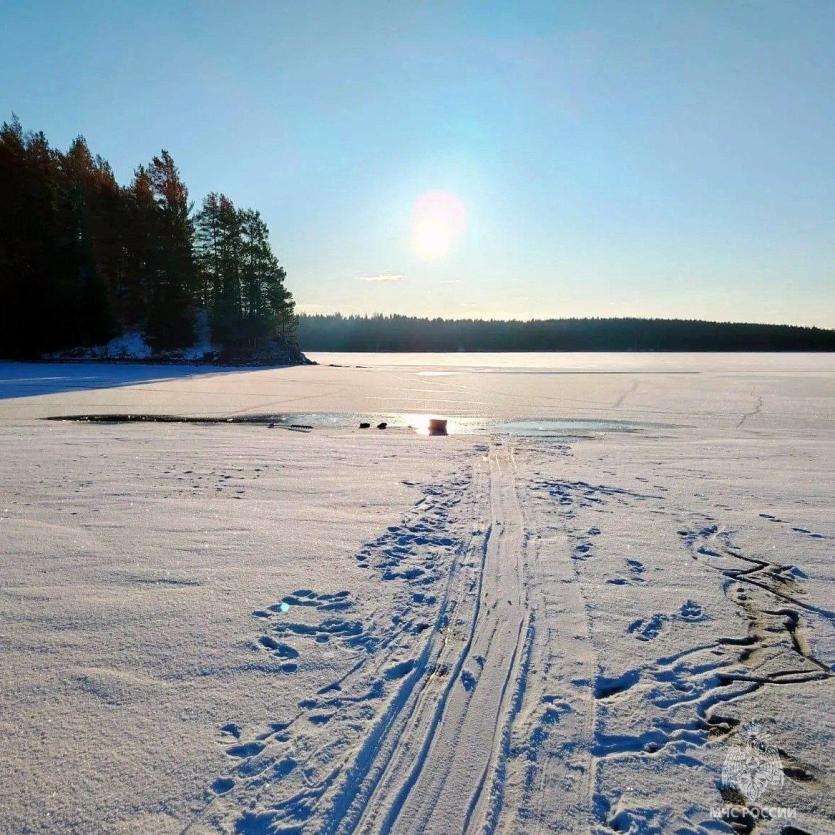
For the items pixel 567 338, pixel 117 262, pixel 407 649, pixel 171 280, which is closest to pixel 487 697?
pixel 407 649

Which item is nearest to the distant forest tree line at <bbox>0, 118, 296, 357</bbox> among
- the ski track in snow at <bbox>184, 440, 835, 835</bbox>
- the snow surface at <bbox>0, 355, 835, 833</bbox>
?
the snow surface at <bbox>0, 355, 835, 833</bbox>

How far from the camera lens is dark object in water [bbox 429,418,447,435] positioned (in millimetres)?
11599

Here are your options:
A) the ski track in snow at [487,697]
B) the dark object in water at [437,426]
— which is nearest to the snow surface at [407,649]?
the ski track in snow at [487,697]

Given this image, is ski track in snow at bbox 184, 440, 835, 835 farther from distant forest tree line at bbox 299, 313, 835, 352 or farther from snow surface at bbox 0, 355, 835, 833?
distant forest tree line at bbox 299, 313, 835, 352

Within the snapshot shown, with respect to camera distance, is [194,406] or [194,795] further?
[194,406]

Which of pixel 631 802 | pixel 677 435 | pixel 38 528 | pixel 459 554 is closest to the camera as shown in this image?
pixel 631 802

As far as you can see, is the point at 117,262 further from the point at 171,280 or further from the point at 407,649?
the point at 407,649

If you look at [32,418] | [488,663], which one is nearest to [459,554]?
[488,663]

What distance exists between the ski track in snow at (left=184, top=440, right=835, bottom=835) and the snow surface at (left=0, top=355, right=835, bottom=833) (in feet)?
0.05

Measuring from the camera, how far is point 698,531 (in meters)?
5.00

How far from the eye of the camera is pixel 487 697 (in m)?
2.59

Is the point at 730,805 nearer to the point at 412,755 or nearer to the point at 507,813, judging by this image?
the point at 507,813

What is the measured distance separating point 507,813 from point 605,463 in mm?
6866

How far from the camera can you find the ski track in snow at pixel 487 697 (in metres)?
1.98
